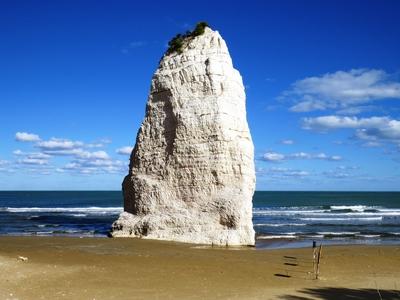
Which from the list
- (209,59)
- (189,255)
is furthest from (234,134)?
(189,255)

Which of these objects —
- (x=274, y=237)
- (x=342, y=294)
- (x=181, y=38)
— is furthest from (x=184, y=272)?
(x=181, y=38)

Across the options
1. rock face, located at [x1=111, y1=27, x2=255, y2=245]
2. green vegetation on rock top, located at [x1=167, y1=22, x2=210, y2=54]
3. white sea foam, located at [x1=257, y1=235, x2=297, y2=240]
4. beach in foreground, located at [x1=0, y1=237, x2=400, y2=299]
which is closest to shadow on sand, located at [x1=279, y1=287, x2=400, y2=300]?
beach in foreground, located at [x1=0, y1=237, x2=400, y2=299]

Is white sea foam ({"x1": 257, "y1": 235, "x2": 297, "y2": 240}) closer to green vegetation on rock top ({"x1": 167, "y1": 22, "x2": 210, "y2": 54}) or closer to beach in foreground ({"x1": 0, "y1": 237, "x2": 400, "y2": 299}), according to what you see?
beach in foreground ({"x1": 0, "y1": 237, "x2": 400, "y2": 299})

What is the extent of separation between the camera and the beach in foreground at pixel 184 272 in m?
13.3

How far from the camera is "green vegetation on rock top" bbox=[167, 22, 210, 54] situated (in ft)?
94.2

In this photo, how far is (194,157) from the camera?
86.2 feet

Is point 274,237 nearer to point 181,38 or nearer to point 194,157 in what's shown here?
point 194,157

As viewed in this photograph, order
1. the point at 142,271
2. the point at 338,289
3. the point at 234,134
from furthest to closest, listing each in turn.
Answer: the point at 234,134
the point at 142,271
the point at 338,289

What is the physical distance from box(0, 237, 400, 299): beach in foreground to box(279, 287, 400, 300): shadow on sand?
0.03 meters

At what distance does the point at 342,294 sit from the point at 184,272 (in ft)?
17.4

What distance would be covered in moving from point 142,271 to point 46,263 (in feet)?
13.0

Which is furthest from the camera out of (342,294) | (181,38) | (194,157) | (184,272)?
(181,38)

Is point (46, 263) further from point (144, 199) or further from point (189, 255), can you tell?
point (144, 199)

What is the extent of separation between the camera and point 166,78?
92.1ft
